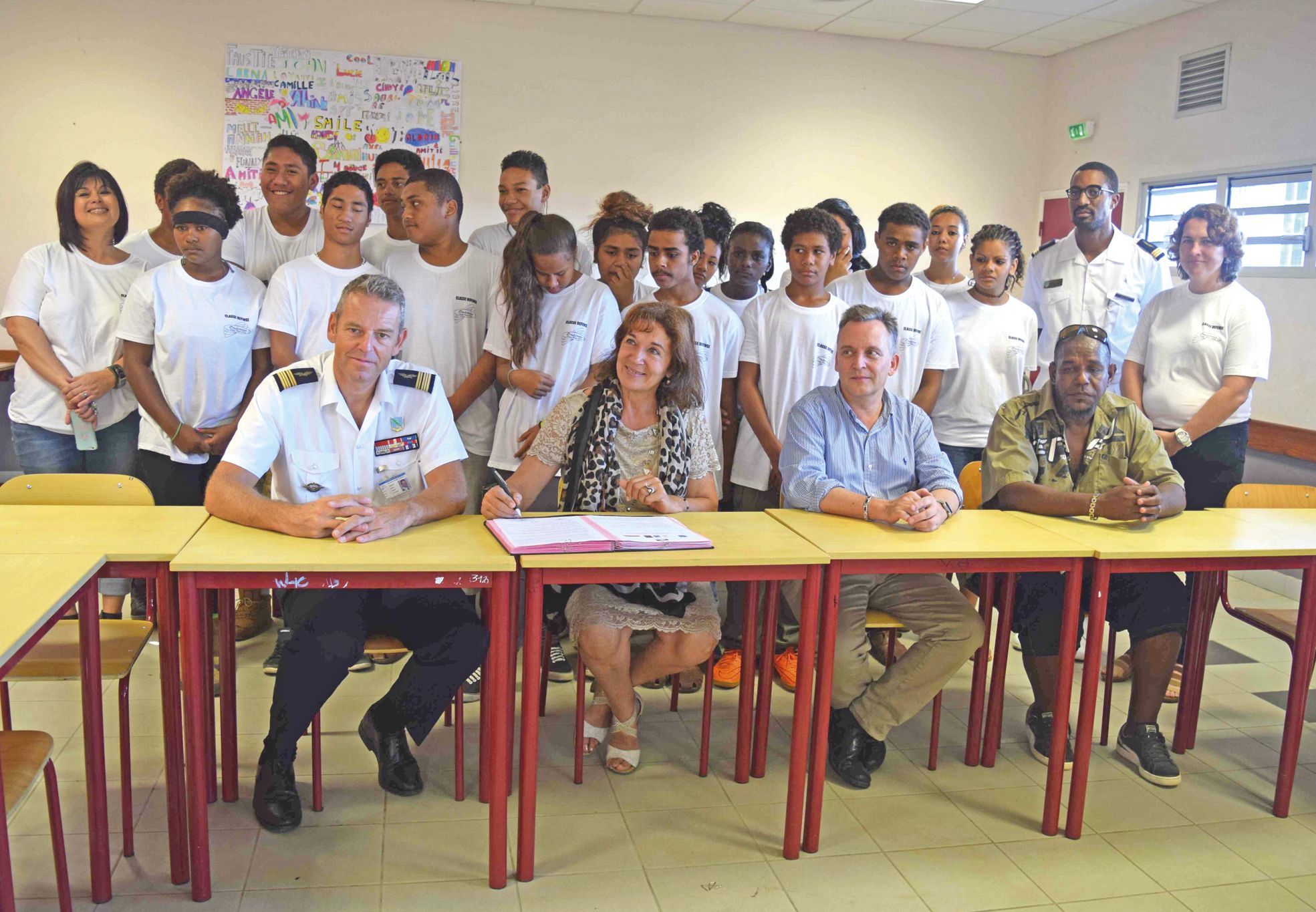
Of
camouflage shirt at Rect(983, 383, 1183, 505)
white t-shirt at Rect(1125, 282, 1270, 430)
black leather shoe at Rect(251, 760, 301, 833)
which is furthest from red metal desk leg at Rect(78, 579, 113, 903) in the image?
white t-shirt at Rect(1125, 282, 1270, 430)

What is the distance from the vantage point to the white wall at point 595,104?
6.16m

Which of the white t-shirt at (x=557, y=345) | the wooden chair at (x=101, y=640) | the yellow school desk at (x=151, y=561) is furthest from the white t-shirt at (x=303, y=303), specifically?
the yellow school desk at (x=151, y=561)

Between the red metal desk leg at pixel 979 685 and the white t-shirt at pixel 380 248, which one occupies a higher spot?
the white t-shirt at pixel 380 248

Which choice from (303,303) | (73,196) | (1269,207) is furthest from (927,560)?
(1269,207)

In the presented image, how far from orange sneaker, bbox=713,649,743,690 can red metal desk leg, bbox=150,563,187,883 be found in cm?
174

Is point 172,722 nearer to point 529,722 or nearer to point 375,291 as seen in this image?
point 529,722

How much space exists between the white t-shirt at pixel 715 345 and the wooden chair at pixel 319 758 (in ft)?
4.53

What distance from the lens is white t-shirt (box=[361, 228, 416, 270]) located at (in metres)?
3.83

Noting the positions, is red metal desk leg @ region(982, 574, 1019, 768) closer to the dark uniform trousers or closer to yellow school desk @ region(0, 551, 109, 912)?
the dark uniform trousers

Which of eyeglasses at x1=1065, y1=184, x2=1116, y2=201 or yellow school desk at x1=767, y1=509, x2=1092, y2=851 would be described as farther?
eyeglasses at x1=1065, y1=184, x2=1116, y2=201

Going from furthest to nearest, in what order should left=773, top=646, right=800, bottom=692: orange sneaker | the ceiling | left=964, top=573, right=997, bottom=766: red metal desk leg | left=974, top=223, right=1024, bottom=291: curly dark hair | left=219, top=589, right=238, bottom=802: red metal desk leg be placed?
the ceiling, left=974, top=223, right=1024, bottom=291: curly dark hair, left=773, top=646, right=800, bottom=692: orange sneaker, left=964, top=573, right=997, bottom=766: red metal desk leg, left=219, top=589, right=238, bottom=802: red metal desk leg

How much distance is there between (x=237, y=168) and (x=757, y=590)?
5.01m

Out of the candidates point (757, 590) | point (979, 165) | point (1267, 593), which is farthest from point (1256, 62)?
point (757, 590)

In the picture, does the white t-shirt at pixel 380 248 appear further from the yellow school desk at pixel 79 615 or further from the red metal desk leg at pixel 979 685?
the red metal desk leg at pixel 979 685
